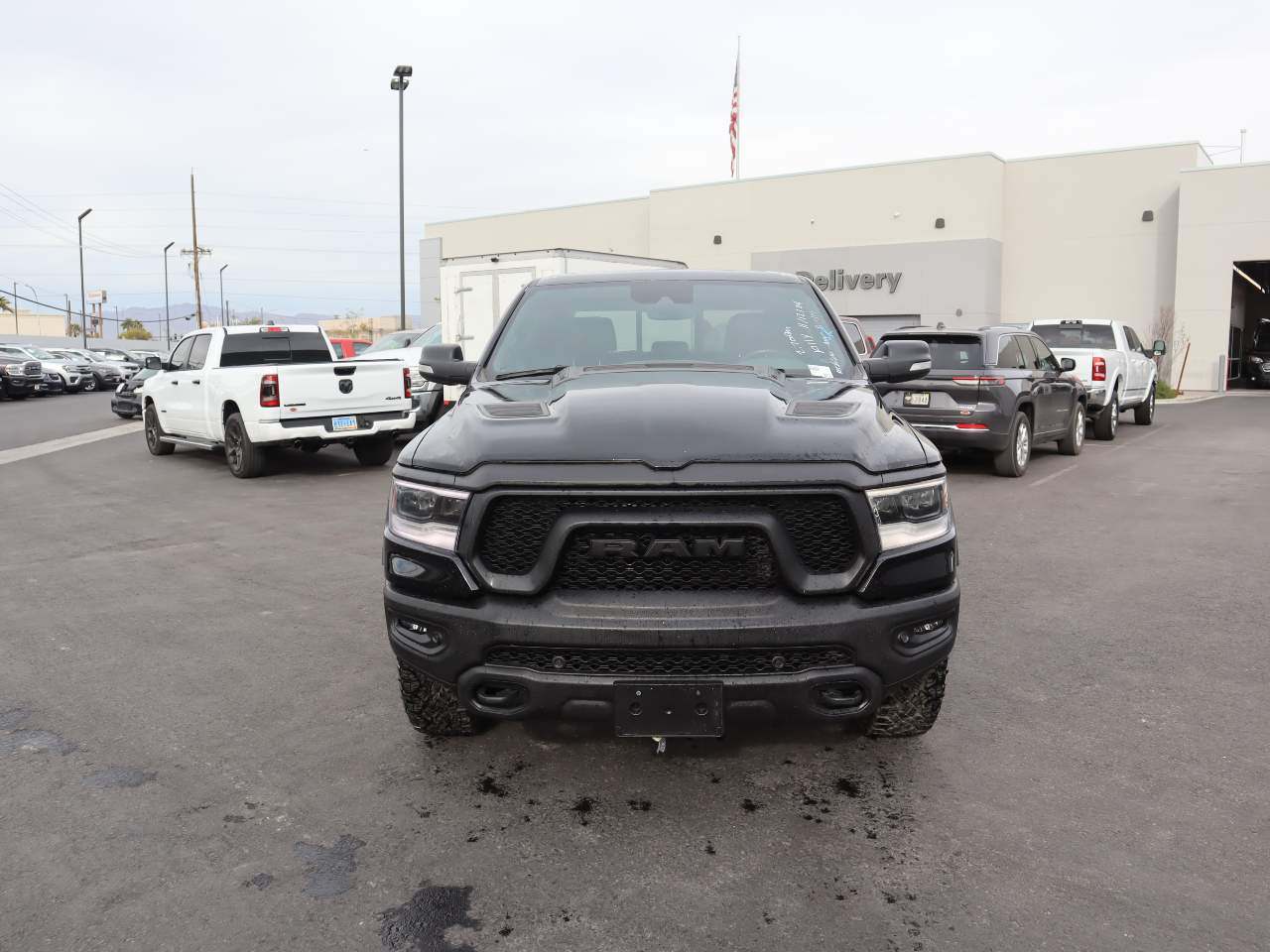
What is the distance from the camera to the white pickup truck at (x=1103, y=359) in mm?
15820

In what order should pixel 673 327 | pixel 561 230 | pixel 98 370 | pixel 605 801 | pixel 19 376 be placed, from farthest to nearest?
1. pixel 561 230
2. pixel 98 370
3. pixel 19 376
4. pixel 673 327
5. pixel 605 801

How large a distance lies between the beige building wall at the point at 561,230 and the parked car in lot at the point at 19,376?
19.0 metres

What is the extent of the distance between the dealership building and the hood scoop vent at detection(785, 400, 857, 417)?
35362 mm

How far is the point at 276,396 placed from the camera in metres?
11.8

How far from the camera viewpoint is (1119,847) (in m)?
3.26

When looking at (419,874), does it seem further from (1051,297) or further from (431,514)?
(1051,297)

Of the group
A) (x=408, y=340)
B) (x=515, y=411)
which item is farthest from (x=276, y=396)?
(x=515, y=411)

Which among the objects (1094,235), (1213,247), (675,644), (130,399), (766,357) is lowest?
(675,644)

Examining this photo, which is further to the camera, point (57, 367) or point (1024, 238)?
point (1024, 238)

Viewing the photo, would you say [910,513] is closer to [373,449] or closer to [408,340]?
[373,449]

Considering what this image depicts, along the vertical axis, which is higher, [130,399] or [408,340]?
[408,340]

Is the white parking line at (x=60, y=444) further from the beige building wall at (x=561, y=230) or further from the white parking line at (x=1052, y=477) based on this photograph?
the beige building wall at (x=561, y=230)

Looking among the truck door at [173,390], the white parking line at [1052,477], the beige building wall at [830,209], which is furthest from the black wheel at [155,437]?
the beige building wall at [830,209]

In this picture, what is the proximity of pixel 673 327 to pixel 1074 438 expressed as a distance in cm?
1107
